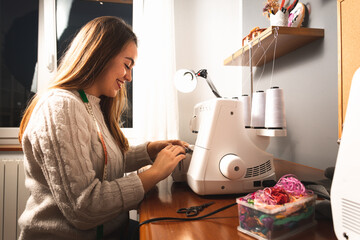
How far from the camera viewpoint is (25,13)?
2002mm

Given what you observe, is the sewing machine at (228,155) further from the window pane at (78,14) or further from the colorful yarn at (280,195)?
the window pane at (78,14)

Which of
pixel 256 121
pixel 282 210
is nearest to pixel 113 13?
pixel 256 121

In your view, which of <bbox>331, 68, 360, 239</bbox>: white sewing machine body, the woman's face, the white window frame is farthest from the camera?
the white window frame

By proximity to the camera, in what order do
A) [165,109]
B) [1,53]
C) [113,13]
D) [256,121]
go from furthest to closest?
[113,13] → [1,53] → [165,109] → [256,121]

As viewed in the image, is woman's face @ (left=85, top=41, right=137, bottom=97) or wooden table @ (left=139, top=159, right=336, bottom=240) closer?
wooden table @ (left=139, top=159, right=336, bottom=240)

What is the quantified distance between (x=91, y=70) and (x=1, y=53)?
1736 mm

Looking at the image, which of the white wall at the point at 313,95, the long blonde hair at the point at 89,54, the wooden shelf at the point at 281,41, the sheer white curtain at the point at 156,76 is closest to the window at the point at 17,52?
the sheer white curtain at the point at 156,76

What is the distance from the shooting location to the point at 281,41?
46.5 inches

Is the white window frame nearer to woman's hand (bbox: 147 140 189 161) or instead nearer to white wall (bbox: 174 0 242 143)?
white wall (bbox: 174 0 242 143)

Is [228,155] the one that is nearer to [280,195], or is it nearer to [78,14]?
[280,195]

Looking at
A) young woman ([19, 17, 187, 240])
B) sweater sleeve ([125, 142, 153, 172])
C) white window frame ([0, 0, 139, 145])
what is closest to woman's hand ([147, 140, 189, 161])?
sweater sleeve ([125, 142, 153, 172])

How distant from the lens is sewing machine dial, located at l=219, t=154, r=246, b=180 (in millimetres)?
704

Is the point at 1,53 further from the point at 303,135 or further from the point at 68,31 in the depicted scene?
the point at 303,135

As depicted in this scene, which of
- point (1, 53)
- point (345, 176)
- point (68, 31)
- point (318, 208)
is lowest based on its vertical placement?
point (318, 208)
